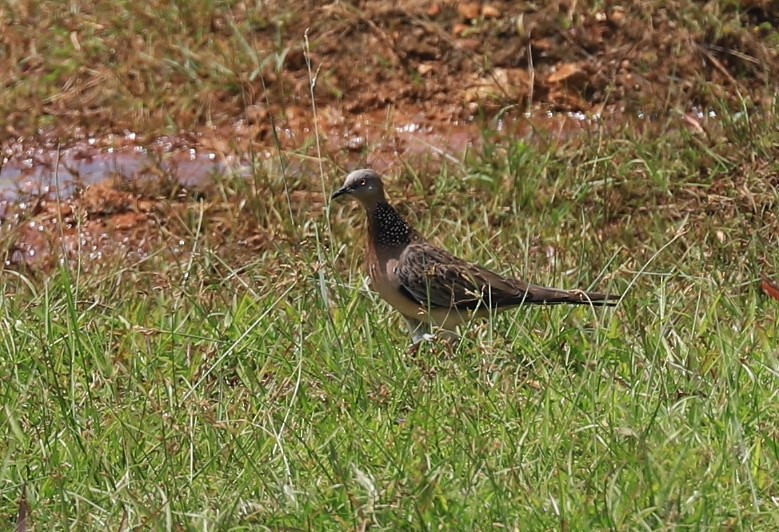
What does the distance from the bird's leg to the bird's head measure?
60 centimetres

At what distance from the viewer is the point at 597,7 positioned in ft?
27.9

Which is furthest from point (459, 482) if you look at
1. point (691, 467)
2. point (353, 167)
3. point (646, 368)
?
point (353, 167)

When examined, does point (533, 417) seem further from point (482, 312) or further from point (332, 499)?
point (482, 312)

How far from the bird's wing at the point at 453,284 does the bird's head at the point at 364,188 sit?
32 centimetres

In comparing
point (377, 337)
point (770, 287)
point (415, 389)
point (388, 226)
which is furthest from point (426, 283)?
point (770, 287)

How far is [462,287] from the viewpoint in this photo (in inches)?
233

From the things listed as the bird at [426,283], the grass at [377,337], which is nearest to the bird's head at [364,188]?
the bird at [426,283]

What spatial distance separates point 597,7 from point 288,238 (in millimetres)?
2495

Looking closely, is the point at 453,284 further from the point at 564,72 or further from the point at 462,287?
the point at 564,72

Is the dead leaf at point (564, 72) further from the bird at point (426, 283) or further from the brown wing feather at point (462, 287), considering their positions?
the brown wing feather at point (462, 287)

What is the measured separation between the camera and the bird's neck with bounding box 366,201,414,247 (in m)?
6.30

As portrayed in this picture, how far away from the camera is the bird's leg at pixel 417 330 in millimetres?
5629

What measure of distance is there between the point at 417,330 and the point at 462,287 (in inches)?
10.1

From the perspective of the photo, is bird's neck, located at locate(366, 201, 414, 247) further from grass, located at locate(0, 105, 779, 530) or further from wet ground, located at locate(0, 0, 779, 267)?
wet ground, located at locate(0, 0, 779, 267)
